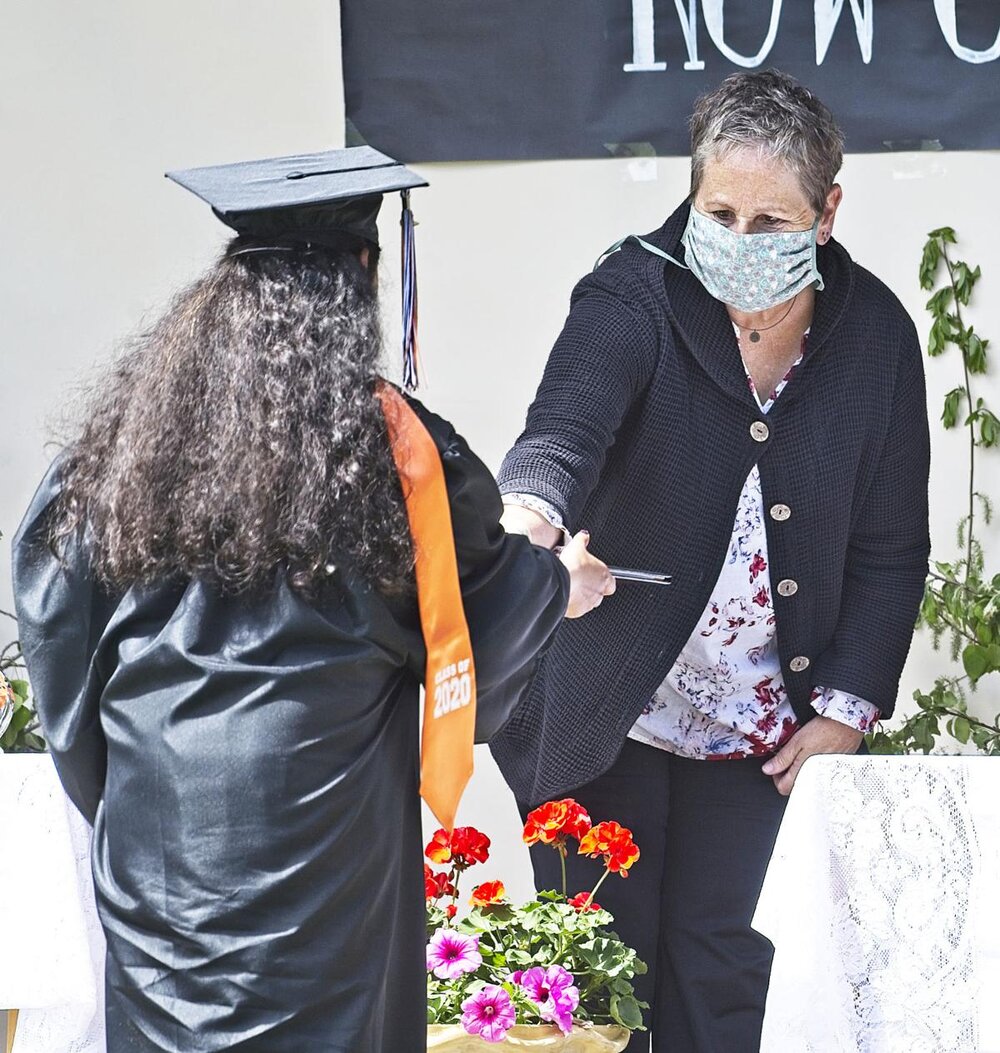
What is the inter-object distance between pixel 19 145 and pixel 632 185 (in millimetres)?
1277

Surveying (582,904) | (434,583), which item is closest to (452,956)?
(582,904)

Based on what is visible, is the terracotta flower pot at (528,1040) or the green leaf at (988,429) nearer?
the terracotta flower pot at (528,1040)

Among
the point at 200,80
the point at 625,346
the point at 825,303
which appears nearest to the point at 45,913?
the point at 625,346

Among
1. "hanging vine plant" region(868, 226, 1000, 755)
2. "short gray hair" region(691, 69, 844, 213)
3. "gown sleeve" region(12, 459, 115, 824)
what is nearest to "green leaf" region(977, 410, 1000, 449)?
"hanging vine plant" region(868, 226, 1000, 755)

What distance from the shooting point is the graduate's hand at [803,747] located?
2.43 metres

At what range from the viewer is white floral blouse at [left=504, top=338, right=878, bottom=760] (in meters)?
2.38

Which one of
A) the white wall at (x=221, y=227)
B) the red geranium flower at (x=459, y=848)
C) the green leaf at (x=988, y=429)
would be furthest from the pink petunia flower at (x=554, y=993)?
the green leaf at (x=988, y=429)

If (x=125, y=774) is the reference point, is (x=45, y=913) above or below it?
below

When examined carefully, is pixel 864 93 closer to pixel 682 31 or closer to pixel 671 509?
pixel 682 31

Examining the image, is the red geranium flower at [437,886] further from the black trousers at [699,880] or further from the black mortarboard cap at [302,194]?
the black mortarboard cap at [302,194]

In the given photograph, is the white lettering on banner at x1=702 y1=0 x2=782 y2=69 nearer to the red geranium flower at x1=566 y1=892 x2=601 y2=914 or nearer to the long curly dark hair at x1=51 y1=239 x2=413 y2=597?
the red geranium flower at x1=566 y1=892 x2=601 y2=914

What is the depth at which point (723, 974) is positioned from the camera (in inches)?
96.0

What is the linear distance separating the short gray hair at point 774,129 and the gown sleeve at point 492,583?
785mm

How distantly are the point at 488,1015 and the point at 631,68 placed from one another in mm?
1958
